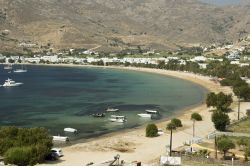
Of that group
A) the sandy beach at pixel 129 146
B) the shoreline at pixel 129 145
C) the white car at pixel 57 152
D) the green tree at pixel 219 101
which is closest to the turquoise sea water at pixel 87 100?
the shoreline at pixel 129 145

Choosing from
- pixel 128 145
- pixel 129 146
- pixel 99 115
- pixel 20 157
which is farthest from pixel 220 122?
pixel 20 157

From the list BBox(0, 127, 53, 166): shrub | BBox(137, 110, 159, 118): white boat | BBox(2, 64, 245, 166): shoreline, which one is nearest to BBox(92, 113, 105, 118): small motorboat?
BBox(137, 110, 159, 118): white boat

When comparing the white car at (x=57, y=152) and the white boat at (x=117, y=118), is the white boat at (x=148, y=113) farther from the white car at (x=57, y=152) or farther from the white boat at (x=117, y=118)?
the white car at (x=57, y=152)

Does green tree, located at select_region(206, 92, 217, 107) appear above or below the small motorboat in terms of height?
above

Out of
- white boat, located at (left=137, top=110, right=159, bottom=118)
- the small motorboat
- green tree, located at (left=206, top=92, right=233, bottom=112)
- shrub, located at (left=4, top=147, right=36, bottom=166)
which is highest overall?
green tree, located at (left=206, top=92, right=233, bottom=112)

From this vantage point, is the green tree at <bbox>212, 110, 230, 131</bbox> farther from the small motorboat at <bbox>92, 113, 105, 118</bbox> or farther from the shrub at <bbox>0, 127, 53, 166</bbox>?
the shrub at <bbox>0, 127, 53, 166</bbox>

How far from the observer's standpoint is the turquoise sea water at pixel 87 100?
76375 millimetres

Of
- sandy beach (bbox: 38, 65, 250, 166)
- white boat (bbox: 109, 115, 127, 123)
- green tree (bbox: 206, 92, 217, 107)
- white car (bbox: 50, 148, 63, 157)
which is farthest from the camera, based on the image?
green tree (bbox: 206, 92, 217, 107)

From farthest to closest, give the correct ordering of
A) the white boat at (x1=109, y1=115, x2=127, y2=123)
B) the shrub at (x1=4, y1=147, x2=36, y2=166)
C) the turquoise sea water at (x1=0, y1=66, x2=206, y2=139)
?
the white boat at (x1=109, y1=115, x2=127, y2=123)
the turquoise sea water at (x1=0, y1=66, x2=206, y2=139)
the shrub at (x1=4, y1=147, x2=36, y2=166)

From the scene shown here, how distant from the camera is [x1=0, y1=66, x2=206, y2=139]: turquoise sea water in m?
76.4

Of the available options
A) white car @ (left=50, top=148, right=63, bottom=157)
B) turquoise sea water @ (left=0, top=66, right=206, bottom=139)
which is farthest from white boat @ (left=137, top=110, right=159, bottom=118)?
white car @ (left=50, top=148, right=63, bottom=157)

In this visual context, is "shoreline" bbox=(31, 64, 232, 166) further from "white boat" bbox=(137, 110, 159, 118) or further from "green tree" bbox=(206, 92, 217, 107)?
"green tree" bbox=(206, 92, 217, 107)

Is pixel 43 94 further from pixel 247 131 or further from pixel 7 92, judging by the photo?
pixel 247 131

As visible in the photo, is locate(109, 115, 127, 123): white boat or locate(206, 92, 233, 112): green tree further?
locate(206, 92, 233, 112): green tree
